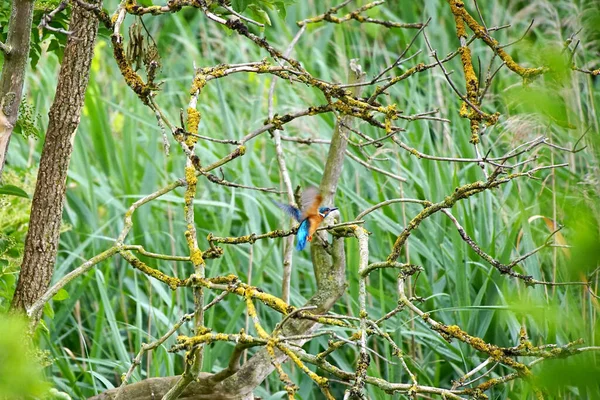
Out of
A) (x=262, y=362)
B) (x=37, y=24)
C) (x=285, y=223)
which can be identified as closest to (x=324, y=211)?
(x=262, y=362)

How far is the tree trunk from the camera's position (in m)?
1.97

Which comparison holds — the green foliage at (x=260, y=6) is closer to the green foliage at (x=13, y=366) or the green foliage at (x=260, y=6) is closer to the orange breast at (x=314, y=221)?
the orange breast at (x=314, y=221)

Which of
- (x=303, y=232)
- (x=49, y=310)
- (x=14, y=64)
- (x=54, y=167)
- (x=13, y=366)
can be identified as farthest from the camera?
(x=49, y=310)

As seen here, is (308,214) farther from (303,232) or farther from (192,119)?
(192,119)

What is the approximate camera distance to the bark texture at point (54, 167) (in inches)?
84.3

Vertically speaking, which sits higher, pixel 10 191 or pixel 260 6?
pixel 260 6

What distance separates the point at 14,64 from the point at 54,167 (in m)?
0.29

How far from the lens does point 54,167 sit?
2.16 m

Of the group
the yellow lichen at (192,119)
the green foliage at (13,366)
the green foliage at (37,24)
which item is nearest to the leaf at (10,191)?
the green foliage at (37,24)

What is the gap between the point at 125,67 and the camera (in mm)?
1942

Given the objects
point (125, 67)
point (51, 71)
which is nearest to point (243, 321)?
point (125, 67)

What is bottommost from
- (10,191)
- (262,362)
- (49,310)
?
(262,362)

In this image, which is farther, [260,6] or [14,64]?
[260,6]

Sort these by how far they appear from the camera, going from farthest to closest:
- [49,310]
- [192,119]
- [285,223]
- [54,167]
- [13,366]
Answer: 1. [285,223]
2. [49,310]
3. [54,167]
4. [192,119]
5. [13,366]
